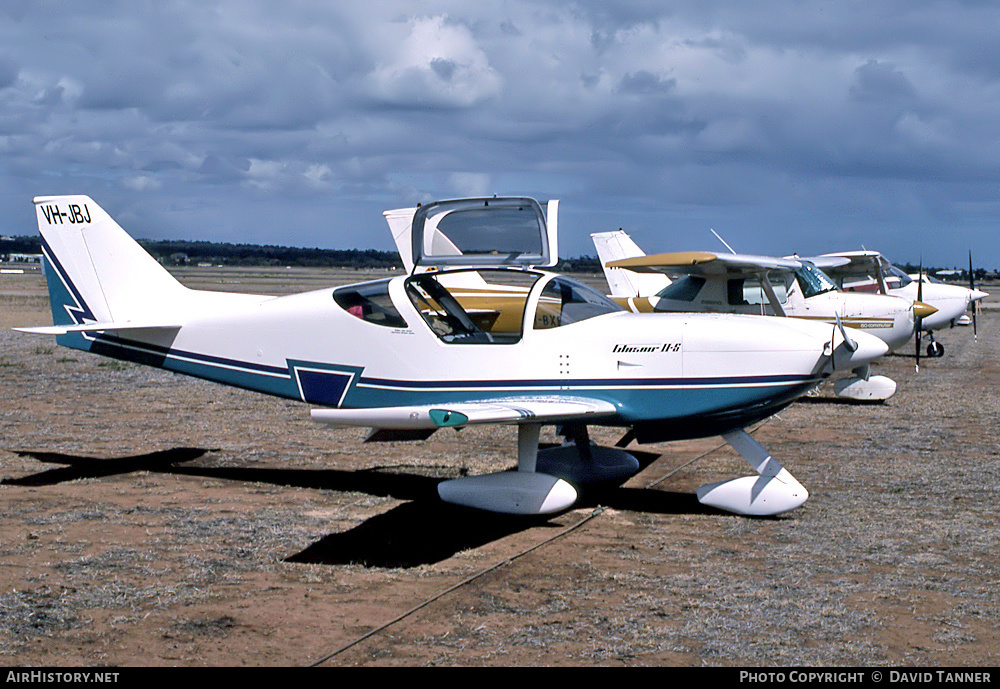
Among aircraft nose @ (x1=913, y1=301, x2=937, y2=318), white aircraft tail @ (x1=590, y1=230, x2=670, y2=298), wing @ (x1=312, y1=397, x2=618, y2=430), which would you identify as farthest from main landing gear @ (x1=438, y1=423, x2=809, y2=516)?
white aircraft tail @ (x1=590, y1=230, x2=670, y2=298)

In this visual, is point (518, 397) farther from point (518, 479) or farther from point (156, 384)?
point (156, 384)

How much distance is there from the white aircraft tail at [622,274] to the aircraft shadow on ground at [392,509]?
11.6 m

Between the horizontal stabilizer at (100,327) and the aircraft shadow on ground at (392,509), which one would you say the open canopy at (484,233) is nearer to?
the aircraft shadow on ground at (392,509)

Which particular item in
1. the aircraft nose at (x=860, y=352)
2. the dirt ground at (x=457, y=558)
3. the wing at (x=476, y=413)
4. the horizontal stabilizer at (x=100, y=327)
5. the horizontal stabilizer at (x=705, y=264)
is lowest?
the dirt ground at (x=457, y=558)

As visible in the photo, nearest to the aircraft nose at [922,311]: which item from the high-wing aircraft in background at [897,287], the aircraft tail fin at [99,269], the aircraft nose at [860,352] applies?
the high-wing aircraft in background at [897,287]

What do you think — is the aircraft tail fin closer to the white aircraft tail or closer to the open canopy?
the open canopy

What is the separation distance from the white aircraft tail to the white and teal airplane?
40.5 feet

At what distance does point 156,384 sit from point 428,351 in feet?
33.8

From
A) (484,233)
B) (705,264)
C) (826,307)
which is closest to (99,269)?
(484,233)

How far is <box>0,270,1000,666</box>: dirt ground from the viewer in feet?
17.6

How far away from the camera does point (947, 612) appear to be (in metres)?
5.90

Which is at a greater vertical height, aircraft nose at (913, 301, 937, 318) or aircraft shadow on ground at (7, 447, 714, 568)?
aircraft nose at (913, 301, 937, 318)

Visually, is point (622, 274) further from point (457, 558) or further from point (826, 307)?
point (457, 558)

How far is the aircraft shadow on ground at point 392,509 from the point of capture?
24.0 feet
